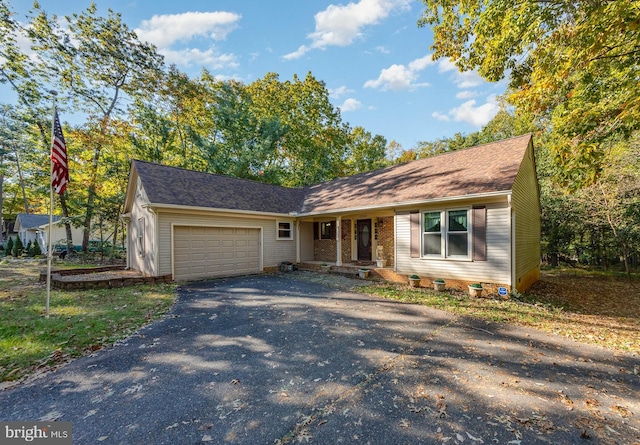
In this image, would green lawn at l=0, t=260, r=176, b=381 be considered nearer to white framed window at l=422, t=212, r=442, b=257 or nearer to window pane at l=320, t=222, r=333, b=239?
window pane at l=320, t=222, r=333, b=239

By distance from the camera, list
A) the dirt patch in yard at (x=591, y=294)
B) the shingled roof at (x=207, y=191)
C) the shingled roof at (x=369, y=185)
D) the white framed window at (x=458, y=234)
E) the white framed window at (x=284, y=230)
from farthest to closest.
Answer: the white framed window at (x=284, y=230), the shingled roof at (x=207, y=191), the shingled roof at (x=369, y=185), the white framed window at (x=458, y=234), the dirt patch in yard at (x=591, y=294)

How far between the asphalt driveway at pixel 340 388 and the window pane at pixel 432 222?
160 inches

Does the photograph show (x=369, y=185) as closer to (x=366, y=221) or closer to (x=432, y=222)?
(x=366, y=221)

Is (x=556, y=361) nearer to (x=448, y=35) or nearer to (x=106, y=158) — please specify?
(x=448, y=35)

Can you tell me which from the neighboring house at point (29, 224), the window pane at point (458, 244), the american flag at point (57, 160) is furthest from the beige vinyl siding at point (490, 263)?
the neighboring house at point (29, 224)

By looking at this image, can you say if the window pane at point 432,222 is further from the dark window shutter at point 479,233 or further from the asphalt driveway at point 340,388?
the asphalt driveway at point 340,388

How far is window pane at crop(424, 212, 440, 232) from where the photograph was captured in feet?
29.5

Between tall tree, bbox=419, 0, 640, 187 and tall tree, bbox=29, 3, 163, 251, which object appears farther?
tall tree, bbox=29, 3, 163, 251

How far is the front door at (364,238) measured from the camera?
41.2 ft

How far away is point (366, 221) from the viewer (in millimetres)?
12586

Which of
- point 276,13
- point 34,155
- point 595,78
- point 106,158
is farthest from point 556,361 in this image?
point 34,155

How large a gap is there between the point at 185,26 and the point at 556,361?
1748cm

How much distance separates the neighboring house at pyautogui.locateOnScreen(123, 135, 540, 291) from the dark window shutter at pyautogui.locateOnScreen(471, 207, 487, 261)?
27mm

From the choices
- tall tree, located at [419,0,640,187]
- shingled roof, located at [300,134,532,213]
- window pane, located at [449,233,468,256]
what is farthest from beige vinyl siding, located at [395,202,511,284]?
tall tree, located at [419,0,640,187]
